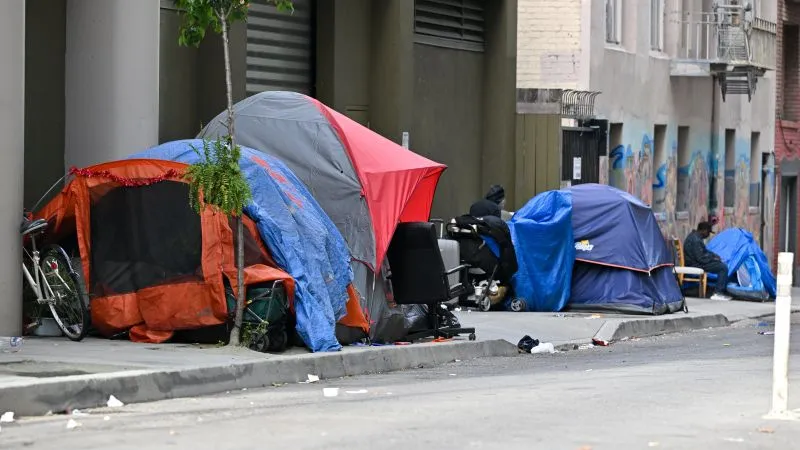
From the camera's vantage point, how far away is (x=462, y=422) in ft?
33.4

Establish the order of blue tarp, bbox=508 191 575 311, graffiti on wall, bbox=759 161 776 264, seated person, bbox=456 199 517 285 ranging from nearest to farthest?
seated person, bbox=456 199 517 285
blue tarp, bbox=508 191 575 311
graffiti on wall, bbox=759 161 776 264

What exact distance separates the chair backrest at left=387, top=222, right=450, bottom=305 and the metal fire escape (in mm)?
19550

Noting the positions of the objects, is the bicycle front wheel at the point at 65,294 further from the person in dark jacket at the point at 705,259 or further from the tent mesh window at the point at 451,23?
the person in dark jacket at the point at 705,259

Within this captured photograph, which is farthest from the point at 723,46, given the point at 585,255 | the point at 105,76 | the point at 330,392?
the point at 330,392

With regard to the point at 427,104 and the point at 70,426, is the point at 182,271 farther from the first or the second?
the point at 427,104

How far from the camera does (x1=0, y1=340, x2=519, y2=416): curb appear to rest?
35.4 feet

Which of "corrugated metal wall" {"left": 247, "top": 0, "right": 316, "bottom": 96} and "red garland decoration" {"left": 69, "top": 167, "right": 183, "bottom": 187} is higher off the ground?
"corrugated metal wall" {"left": 247, "top": 0, "right": 316, "bottom": 96}

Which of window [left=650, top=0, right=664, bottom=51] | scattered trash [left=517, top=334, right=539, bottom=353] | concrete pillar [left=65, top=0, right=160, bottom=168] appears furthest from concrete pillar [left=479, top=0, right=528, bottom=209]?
concrete pillar [left=65, top=0, right=160, bottom=168]

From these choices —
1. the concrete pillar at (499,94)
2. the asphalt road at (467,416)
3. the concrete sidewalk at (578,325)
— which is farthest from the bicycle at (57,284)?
the concrete pillar at (499,94)

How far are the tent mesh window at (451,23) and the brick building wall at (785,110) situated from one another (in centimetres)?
1672

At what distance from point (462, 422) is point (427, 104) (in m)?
15.0

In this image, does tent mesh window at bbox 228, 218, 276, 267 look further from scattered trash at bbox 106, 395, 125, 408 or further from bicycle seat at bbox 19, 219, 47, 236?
scattered trash at bbox 106, 395, 125, 408

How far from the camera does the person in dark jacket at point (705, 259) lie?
92.8 ft

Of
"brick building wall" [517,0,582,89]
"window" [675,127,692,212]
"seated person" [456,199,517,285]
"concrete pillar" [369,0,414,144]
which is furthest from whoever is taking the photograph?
"window" [675,127,692,212]
